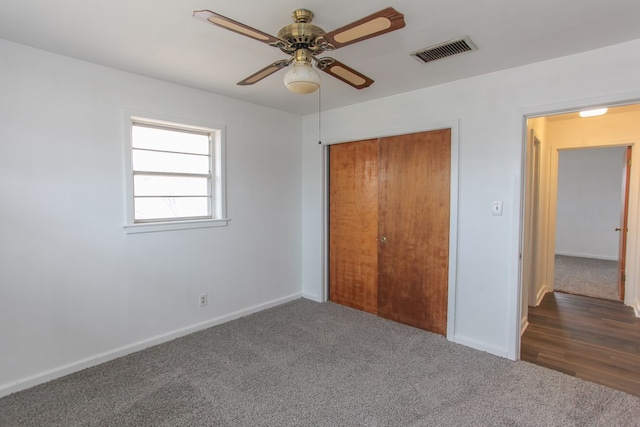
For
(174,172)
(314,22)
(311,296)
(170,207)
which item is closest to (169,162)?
(174,172)

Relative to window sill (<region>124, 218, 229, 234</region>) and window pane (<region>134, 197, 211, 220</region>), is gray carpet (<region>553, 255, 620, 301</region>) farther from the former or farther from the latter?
window pane (<region>134, 197, 211, 220</region>)

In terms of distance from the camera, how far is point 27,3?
Result: 178 centimetres

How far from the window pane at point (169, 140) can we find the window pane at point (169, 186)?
11.1 inches

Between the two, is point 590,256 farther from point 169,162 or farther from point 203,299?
point 169,162

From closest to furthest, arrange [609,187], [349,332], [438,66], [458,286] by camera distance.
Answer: [438,66]
[458,286]
[349,332]
[609,187]

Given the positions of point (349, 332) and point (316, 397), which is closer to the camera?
point (316, 397)

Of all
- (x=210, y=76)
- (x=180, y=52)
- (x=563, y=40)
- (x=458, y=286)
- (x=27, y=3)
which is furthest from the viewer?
(x=458, y=286)

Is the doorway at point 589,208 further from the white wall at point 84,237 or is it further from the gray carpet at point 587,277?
the white wall at point 84,237

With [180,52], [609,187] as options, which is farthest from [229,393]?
[609,187]

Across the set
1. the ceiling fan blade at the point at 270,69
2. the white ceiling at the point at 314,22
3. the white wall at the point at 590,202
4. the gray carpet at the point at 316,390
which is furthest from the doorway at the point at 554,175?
the ceiling fan blade at the point at 270,69

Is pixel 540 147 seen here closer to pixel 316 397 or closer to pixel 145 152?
pixel 316 397

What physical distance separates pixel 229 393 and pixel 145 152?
220cm

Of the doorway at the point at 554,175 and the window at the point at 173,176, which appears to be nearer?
the window at the point at 173,176

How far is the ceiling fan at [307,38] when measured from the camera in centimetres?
141
